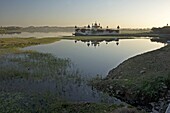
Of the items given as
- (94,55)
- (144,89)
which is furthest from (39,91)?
(94,55)

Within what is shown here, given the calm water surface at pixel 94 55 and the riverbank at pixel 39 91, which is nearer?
the riverbank at pixel 39 91

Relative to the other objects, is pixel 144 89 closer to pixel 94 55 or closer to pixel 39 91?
Answer: pixel 39 91

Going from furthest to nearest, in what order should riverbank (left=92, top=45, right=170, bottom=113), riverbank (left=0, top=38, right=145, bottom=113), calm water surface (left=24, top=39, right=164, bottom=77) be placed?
calm water surface (left=24, top=39, right=164, bottom=77)
riverbank (left=92, top=45, right=170, bottom=113)
riverbank (left=0, top=38, right=145, bottom=113)

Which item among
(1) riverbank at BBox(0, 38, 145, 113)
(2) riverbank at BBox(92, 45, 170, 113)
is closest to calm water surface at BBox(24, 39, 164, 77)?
(1) riverbank at BBox(0, 38, 145, 113)

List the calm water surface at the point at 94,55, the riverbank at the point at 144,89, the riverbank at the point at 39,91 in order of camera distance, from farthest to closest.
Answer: the calm water surface at the point at 94,55
the riverbank at the point at 144,89
the riverbank at the point at 39,91

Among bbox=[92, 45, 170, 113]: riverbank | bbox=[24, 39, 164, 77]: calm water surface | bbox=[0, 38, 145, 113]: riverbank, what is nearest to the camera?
bbox=[0, 38, 145, 113]: riverbank

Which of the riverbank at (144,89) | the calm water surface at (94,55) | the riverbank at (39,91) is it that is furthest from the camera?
the calm water surface at (94,55)

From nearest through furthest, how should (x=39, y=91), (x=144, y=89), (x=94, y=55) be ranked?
(x=144, y=89) < (x=39, y=91) < (x=94, y=55)

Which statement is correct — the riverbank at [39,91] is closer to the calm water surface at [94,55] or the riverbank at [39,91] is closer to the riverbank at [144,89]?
the riverbank at [144,89]

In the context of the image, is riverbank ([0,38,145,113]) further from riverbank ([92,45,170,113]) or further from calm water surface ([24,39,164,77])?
calm water surface ([24,39,164,77])

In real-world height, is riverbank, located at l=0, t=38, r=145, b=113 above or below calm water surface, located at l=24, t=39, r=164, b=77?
above

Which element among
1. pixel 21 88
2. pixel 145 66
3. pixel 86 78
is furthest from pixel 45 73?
pixel 145 66

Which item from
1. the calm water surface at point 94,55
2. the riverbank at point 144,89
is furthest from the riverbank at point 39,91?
the calm water surface at point 94,55

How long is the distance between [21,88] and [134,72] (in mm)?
9850
